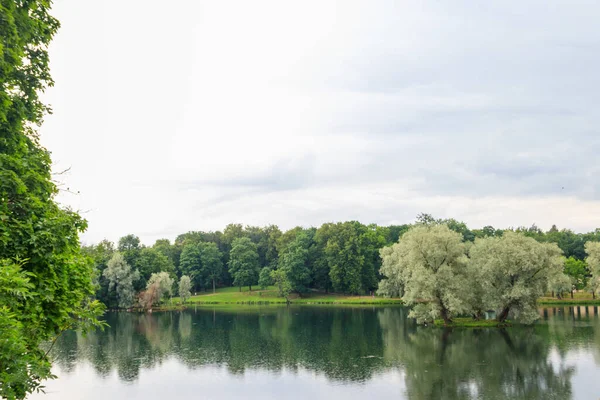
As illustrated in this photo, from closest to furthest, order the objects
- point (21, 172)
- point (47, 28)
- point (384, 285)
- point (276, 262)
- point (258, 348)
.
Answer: point (21, 172), point (47, 28), point (258, 348), point (384, 285), point (276, 262)

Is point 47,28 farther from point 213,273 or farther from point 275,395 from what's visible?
point 213,273

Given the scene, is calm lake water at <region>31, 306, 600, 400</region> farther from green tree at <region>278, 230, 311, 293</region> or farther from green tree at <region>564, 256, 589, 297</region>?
green tree at <region>278, 230, 311, 293</region>

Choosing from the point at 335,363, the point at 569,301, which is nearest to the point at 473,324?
the point at 335,363

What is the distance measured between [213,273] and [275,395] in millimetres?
87536

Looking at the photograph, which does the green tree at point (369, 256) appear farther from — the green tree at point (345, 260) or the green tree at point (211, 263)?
the green tree at point (211, 263)

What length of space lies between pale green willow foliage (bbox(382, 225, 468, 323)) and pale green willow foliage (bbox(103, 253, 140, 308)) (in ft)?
168

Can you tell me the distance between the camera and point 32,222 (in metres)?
10.8

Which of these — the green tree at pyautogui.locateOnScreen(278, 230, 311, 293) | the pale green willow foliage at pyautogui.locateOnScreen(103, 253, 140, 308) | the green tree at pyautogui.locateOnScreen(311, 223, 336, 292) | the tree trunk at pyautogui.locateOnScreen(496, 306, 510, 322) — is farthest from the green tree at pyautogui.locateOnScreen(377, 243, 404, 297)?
the pale green willow foliage at pyautogui.locateOnScreen(103, 253, 140, 308)

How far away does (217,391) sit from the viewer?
84.3 feet

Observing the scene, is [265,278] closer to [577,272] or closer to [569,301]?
[569,301]

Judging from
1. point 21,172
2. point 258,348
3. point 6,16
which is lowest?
point 258,348

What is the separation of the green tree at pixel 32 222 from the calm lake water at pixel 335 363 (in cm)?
1168

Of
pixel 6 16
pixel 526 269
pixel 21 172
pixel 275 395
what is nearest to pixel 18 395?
pixel 21 172

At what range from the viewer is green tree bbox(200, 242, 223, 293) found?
108938 millimetres
